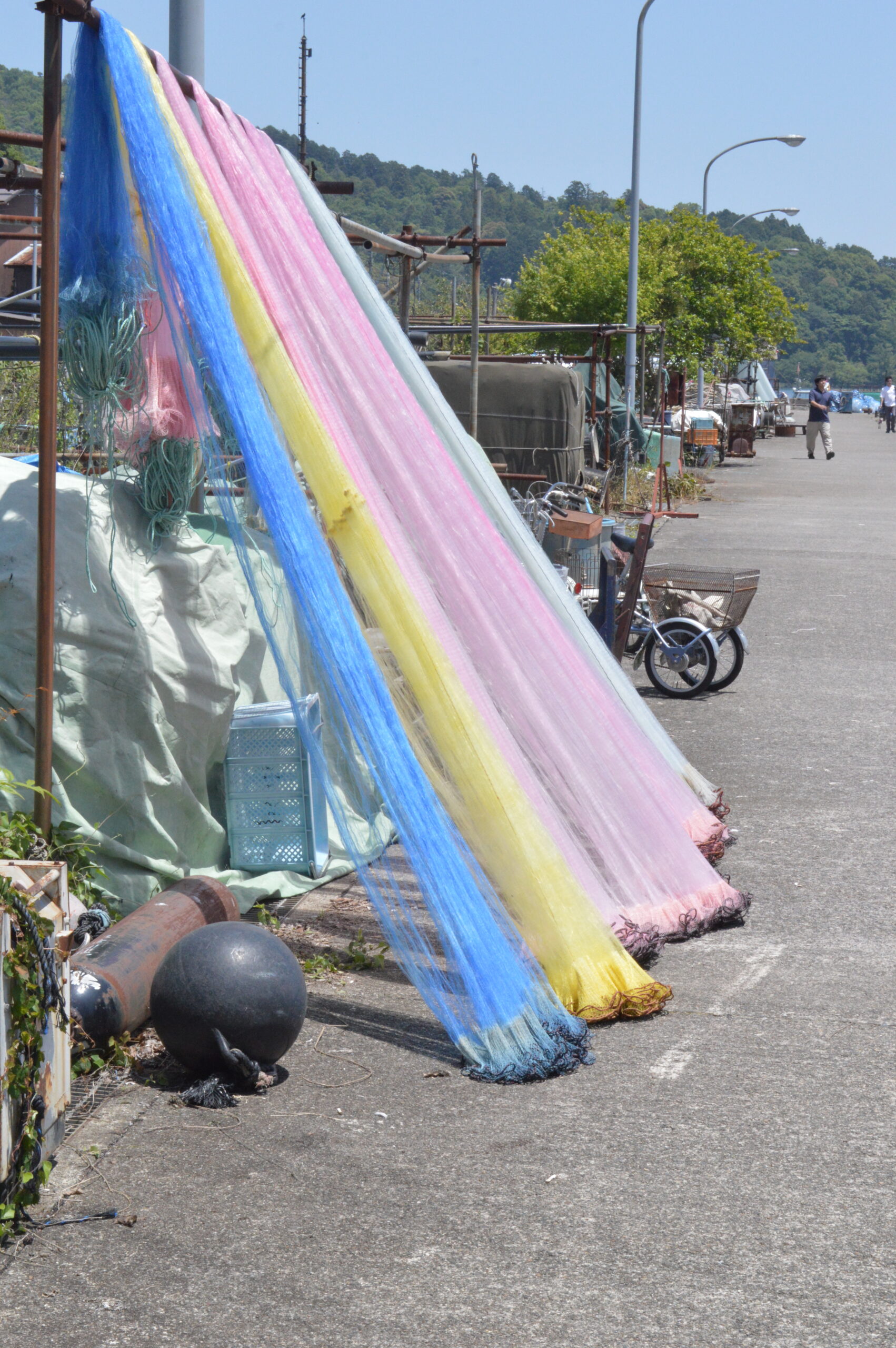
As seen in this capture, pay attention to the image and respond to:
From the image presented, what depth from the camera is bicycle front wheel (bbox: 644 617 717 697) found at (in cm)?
987

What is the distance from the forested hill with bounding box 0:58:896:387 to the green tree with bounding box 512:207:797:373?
131ft

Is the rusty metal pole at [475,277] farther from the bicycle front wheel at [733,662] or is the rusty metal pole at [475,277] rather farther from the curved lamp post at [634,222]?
the curved lamp post at [634,222]

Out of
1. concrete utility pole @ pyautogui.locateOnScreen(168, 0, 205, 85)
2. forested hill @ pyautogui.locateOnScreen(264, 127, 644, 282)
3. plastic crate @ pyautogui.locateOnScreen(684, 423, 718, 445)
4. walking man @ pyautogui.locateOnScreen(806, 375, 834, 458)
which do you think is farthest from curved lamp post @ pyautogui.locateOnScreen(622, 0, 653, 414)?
forested hill @ pyautogui.locateOnScreen(264, 127, 644, 282)

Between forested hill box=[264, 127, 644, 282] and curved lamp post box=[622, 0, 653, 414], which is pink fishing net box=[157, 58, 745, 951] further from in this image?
forested hill box=[264, 127, 644, 282]

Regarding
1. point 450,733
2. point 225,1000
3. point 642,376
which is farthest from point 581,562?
point 642,376

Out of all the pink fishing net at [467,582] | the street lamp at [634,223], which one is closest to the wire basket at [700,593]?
the pink fishing net at [467,582]

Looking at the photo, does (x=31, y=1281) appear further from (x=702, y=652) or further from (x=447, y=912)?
(x=702, y=652)

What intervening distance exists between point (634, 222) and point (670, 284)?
7.91 meters

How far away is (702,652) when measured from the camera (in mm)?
10008

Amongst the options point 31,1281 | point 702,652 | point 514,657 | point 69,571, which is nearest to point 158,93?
point 69,571

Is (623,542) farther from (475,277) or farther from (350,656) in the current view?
(350,656)

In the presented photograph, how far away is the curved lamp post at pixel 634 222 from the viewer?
75.7ft

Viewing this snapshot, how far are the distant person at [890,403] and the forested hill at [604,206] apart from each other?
107 ft

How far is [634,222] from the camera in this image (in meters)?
24.0
